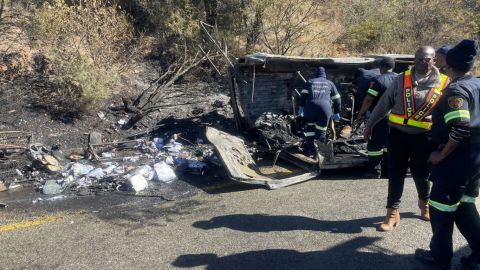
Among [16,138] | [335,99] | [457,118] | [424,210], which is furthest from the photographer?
[16,138]

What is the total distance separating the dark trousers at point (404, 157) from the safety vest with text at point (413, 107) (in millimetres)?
106

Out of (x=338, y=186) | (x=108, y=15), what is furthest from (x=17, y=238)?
(x=108, y=15)

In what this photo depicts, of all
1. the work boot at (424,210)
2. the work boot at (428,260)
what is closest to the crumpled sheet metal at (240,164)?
the work boot at (424,210)

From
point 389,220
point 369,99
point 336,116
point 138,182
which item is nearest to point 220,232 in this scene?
point 389,220

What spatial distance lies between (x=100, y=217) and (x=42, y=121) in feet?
13.6

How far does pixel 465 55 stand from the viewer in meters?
3.38

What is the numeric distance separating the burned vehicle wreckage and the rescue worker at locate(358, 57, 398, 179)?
0.76 feet

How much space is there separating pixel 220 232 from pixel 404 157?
6.24 ft

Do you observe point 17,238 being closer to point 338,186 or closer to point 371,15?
point 338,186

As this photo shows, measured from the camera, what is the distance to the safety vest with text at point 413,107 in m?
4.11

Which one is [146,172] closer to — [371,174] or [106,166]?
[106,166]

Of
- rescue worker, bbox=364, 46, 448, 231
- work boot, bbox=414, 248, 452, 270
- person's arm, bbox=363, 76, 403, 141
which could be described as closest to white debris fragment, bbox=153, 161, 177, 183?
person's arm, bbox=363, 76, 403, 141

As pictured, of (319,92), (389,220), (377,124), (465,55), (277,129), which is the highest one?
(465,55)

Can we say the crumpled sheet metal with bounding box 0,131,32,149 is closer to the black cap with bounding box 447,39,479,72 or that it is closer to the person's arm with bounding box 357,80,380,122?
the person's arm with bounding box 357,80,380,122
